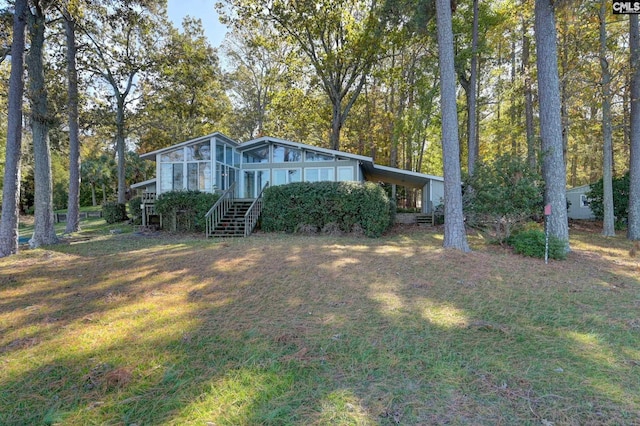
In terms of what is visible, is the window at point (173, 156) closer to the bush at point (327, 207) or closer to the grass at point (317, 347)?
the bush at point (327, 207)

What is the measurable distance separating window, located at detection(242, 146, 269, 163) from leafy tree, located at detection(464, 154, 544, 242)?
10967mm

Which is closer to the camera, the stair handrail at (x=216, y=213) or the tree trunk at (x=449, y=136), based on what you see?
the tree trunk at (x=449, y=136)

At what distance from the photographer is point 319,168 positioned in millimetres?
16031

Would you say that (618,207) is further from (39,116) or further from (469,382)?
(39,116)

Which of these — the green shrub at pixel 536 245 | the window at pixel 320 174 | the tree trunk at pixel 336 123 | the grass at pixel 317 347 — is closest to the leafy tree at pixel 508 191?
the green shrub at pixel 536 245

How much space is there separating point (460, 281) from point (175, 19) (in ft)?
69.5

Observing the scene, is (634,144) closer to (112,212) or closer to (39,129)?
(39,129)

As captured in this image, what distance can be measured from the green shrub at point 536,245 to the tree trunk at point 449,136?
4.38 ft

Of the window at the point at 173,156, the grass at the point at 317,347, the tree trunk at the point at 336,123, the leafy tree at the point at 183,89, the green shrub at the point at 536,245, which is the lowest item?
the grass at the point at 317,347

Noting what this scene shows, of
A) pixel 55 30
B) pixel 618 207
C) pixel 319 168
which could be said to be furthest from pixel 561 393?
pixel 55 30

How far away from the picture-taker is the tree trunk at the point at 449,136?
7.46 meters

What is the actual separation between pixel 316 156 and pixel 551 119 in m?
10.2

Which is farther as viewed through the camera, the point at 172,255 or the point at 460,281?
the point at 172,255

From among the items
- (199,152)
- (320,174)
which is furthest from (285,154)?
(199,152)
